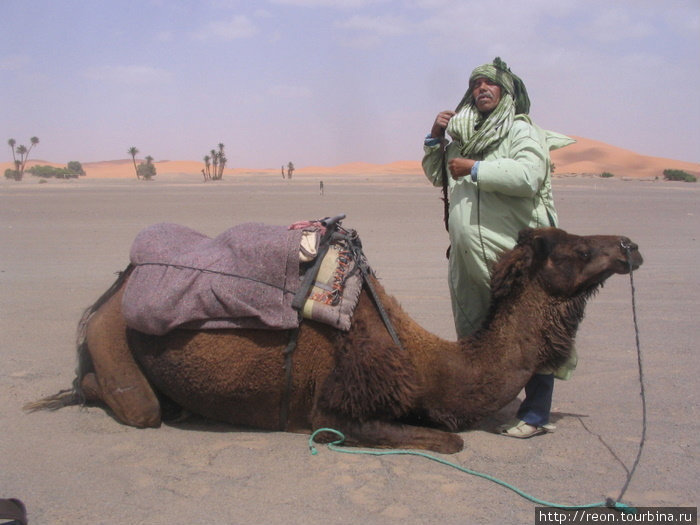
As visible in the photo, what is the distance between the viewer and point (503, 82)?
472 centimetres

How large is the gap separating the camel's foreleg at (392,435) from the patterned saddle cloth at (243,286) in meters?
0.61

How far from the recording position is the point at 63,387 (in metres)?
5.56

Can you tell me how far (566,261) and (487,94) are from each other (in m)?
1.31

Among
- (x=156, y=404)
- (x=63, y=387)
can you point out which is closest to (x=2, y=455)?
(x=156, y=404)

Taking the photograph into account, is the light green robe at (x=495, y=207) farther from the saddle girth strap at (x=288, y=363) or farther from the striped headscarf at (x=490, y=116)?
the saddle girth strap at (x=288, y=363)

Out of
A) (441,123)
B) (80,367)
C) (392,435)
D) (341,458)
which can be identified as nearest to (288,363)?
(341,458)

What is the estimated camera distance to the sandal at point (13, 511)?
3.28 m

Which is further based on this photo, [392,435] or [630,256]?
[392,435]

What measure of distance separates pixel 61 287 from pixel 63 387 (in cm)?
496

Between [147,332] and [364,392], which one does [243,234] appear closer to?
[147,332]

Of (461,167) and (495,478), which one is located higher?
(461,167)

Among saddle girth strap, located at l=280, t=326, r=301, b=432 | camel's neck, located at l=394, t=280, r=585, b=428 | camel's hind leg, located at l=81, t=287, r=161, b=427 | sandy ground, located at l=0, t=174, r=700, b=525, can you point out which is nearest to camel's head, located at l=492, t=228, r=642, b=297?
camel's neck, located at l=394, t=280, r=585, b=428

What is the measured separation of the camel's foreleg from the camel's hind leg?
121cm

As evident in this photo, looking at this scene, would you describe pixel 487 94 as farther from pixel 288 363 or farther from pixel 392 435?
pixel 392 435
